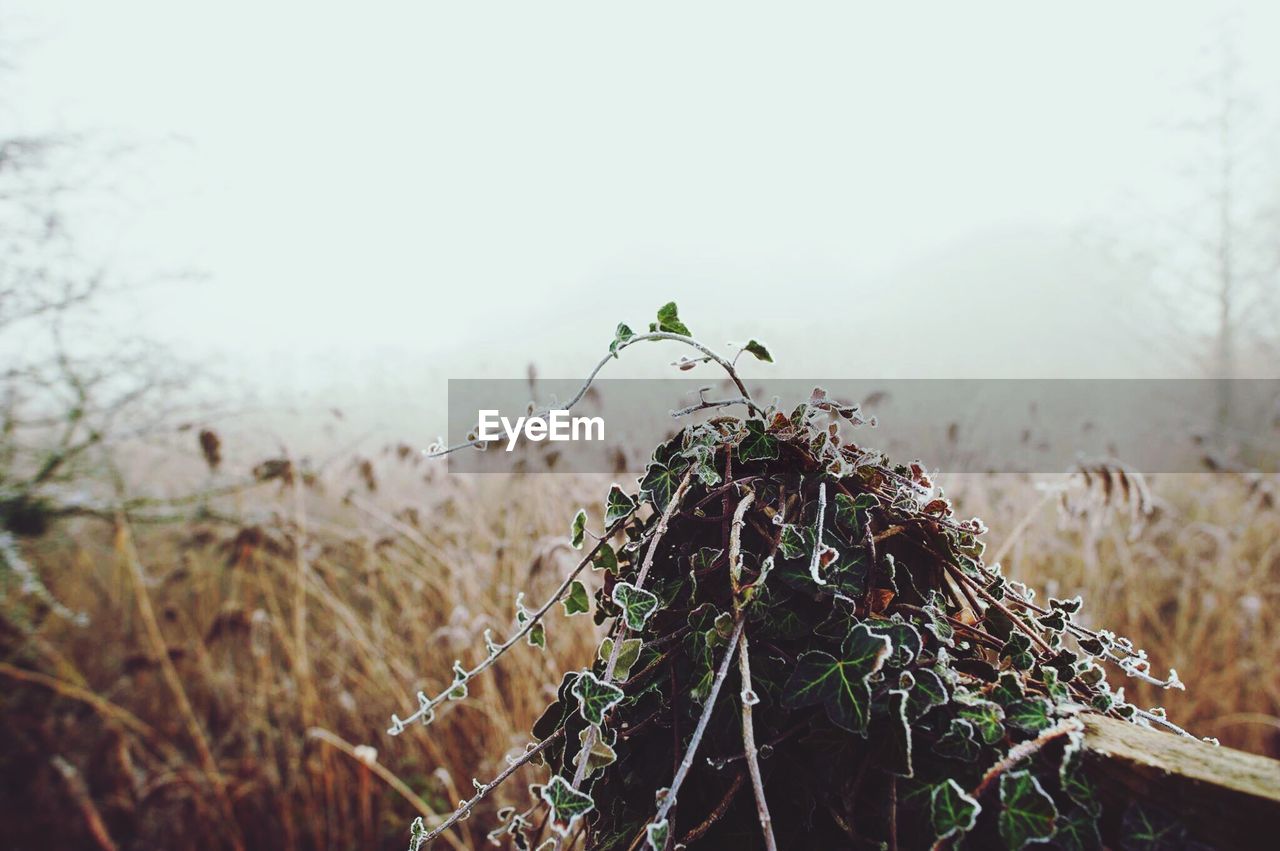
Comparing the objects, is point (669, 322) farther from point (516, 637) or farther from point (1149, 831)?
point (1149, 831)

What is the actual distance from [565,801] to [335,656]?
7.36 feet

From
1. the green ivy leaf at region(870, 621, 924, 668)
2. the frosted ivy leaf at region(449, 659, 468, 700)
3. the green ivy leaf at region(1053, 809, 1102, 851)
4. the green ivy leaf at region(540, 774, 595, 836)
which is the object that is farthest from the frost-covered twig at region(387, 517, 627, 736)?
the green ivy leaf at region(1053, 809, 1102, 851)

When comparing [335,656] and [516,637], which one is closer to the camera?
[516,637]

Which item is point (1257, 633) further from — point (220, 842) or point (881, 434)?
point (220, 842)

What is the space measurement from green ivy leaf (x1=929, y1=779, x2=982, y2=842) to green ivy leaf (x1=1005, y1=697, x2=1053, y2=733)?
0.20 ft

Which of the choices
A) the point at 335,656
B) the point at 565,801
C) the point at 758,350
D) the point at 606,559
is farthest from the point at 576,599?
the point at 335,656

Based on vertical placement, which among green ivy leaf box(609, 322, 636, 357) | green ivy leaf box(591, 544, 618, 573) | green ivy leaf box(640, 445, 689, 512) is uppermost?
green ivy leaf box(609, 322, 636, 357)

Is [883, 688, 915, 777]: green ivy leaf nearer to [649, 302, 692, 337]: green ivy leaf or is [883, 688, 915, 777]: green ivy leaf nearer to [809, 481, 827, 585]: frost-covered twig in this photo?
[809, 481, 827, 585]: frost-covered twig

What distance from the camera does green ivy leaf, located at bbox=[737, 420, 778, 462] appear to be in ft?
1.90

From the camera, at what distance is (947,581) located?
583 millimetres

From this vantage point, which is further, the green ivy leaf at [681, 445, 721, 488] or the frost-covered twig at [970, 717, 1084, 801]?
the green ivy leaf at [681, 445, 721, 488]

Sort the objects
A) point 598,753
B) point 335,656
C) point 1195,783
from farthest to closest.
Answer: point 335,656
point 598,753
point 1195,783

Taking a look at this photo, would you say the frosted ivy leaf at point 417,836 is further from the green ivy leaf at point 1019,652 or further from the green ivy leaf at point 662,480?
the green ivy leaf at point 1019,652

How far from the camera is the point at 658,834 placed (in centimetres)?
41
